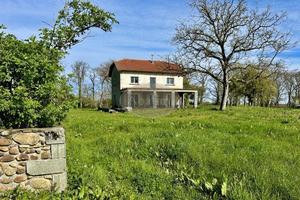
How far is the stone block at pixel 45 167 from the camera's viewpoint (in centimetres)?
640

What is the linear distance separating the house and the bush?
122ft

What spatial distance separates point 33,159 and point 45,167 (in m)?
0.28

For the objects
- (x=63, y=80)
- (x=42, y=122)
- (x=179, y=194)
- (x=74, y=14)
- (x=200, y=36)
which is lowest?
(x=179, y=194)

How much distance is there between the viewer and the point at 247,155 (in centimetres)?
834

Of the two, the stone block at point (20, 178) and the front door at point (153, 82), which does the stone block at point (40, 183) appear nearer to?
the stone block at point (20, 178)

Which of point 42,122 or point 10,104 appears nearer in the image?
point 10,104

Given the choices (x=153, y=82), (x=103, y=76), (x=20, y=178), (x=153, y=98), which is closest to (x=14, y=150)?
(x=20, y=178)

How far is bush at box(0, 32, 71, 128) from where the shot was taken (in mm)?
6617

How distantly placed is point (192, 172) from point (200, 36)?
80.8ft

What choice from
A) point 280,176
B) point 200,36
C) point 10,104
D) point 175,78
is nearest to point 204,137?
point 280,176

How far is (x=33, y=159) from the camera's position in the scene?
6.42 meters

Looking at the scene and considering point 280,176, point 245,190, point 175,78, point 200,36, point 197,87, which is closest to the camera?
point 245,190

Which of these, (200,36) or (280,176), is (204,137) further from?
(200,36)

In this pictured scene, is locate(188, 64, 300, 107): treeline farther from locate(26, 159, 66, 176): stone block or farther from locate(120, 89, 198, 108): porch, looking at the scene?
locate(26, 159, 66, 176): stone block
